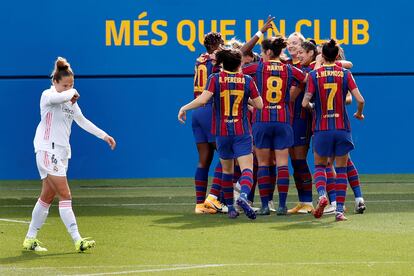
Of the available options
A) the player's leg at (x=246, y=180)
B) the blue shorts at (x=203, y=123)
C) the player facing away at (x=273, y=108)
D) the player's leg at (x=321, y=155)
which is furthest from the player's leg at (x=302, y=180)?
the player's leg at (x=246, y=180)

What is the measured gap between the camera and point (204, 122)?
14688mm

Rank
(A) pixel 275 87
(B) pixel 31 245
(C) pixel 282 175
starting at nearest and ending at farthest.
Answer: (B) pixel 31 245 < (A) pixel 275 87 < (C) pixel 282 175

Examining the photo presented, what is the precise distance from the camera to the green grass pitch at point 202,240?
33.3 feet

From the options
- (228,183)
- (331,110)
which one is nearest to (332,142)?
(331,110)

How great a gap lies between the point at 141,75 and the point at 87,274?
10.2 m

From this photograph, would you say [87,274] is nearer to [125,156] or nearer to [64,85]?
[64,85]

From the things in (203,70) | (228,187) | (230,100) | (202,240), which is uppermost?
(203,70)

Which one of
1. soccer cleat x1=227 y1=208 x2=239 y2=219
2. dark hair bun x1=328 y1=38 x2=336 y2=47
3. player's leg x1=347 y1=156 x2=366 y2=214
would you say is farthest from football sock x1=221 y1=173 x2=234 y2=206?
dark hair bun x1=328 y1=38 x2=336 y2=47

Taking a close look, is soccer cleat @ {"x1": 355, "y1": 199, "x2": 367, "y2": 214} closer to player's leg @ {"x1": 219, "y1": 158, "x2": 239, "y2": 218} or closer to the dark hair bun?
player's leg @ {"x1": 219, "y1": 158, "x2": 239, "y2": 218}

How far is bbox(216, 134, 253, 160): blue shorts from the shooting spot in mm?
13703

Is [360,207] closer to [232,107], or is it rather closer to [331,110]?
[331,110]

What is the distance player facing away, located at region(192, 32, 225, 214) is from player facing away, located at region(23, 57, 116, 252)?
337cm

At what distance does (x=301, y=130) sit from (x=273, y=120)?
2.18 feet

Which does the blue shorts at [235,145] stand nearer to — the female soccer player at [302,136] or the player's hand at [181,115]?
the player's hand at [181,115]
